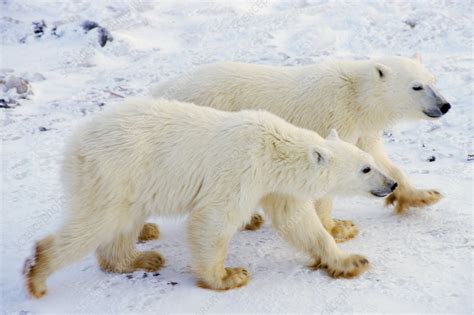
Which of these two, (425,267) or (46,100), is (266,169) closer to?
(425,267)

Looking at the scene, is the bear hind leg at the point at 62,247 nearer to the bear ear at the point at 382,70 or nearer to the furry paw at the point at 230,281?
the furry paw at the point at 230,281

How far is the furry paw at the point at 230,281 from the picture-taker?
4520 mm

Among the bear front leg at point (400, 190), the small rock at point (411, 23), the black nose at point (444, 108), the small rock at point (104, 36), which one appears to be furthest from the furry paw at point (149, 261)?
the small rock at point (411, 23)

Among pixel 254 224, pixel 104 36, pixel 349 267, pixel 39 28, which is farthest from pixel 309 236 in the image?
pixel 39 28

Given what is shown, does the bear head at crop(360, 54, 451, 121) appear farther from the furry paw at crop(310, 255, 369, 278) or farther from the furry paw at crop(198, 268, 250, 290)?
the furry paw at crop(198, 268, 250, 290)

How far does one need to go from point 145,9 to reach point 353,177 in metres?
7.98

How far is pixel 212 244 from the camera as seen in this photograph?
443 cm

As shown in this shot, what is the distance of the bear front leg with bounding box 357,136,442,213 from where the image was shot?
575 cm

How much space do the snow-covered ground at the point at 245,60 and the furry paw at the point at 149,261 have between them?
0.09 meters

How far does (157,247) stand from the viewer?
5.42m

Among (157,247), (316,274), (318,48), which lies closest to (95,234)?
(157,247)

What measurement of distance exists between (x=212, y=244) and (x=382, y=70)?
2213 millimetres

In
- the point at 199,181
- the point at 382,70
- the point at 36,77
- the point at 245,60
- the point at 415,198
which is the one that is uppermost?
the point at 382,70

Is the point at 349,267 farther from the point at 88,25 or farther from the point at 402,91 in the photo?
the point at 88,25
